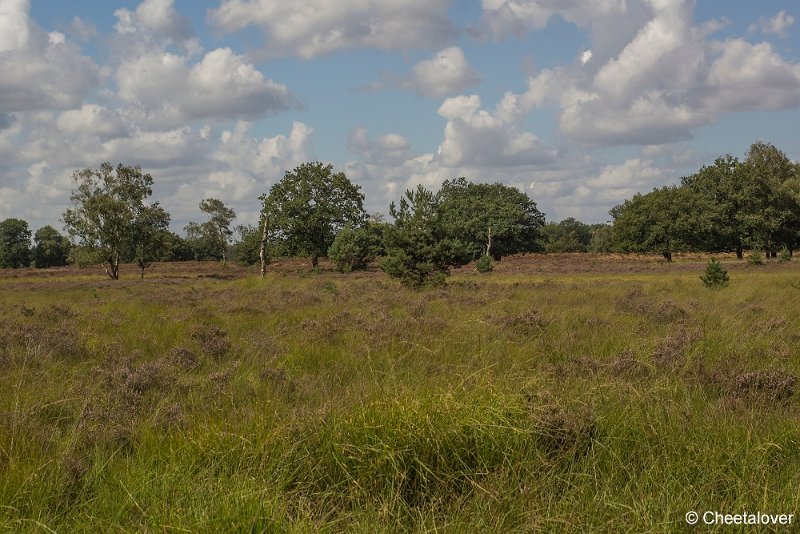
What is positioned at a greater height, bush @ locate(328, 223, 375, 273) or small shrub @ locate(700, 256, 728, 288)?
bush @ locate(328, 223, 375, 273)

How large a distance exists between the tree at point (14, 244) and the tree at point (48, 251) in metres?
1.76

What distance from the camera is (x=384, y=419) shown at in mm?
4477

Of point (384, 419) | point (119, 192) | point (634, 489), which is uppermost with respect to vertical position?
point (119, 192)

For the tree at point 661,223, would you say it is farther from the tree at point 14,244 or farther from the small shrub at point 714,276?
the tree at point 14,244

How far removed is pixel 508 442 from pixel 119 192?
60.8 metres

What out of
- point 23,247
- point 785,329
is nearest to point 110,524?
point 785,329

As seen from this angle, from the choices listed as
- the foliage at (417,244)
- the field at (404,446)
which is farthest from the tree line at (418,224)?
→ the field at (404,446)

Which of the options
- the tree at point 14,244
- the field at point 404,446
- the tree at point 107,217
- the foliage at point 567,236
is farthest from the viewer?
the foliage at point 567,236

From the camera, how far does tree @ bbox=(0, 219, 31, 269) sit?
344 ft

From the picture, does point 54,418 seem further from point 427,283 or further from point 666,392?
point 427,283

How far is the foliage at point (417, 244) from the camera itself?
26250 mm

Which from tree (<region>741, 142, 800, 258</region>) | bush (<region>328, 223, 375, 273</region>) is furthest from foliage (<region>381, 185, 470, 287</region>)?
tree (<region>741, 142, 800, 258</region>)

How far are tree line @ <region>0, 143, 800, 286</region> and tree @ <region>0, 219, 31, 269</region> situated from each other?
241 mm

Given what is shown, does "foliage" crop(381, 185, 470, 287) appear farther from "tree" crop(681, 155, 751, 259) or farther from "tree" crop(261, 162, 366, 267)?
"tree" crop(681, 155, 751, 259)
